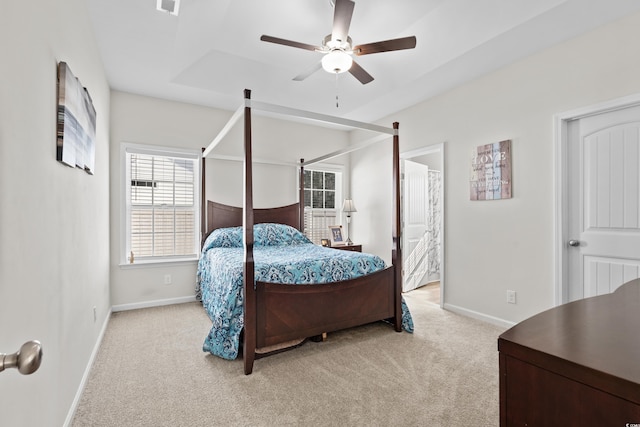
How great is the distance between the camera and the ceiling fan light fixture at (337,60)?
2385 mm

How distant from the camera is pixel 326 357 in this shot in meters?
2.57

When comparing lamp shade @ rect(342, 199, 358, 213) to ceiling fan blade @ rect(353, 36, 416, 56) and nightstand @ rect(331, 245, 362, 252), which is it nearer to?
nightstand @ rect(331, 245, 362, 252)

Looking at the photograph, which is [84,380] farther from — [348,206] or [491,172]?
[491,172]

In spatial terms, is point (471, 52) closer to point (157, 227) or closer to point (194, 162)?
point (194, 162)

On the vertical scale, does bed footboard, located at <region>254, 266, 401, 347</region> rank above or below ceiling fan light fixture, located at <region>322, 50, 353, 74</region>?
below

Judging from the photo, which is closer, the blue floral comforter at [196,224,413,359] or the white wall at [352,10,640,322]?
the blue floral comforter at [196,224,413,359]

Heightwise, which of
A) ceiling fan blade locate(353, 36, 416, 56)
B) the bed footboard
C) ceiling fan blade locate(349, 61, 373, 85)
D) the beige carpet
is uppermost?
ceiling fan blade locate(353, 36, 416, 56)

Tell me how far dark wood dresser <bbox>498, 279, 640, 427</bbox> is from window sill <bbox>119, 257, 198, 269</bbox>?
4053 millimetres

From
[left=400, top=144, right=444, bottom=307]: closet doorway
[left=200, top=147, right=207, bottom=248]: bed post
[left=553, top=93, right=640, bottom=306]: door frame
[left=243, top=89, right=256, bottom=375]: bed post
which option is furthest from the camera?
[left=400, top=144, right=444, bottom=307]: closet doorway

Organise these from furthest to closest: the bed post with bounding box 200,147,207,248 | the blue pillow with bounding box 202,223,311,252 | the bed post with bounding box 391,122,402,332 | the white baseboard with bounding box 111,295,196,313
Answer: the bed post with bounding box 200,147,207,248
the blue pillow with bounding box 202,223,311,252
the white baseboard with bounding box 111,295,196,313
the bed post with bounding box 391,122,402,332

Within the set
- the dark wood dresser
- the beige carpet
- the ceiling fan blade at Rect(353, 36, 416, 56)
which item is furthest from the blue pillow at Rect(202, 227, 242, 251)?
the dark wood dresser

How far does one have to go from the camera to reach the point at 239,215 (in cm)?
448

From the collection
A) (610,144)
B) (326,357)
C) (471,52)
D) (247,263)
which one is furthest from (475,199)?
(247,263)

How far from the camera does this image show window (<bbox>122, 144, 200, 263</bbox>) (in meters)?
3.99
